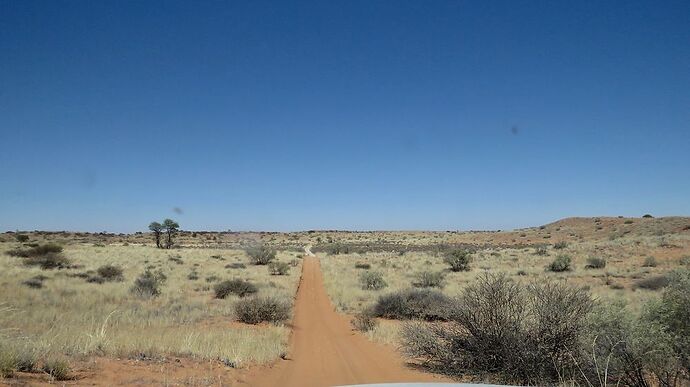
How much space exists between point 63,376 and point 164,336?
479cm

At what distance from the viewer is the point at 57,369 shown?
717 centimetres

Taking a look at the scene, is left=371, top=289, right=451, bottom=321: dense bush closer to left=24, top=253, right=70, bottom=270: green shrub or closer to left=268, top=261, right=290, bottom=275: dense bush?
left=268, top=261, right=290, bottom=275: dense bush

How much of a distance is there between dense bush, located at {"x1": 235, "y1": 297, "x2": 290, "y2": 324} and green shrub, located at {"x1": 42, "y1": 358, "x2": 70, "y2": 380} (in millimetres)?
8487

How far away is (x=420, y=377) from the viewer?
9125mm

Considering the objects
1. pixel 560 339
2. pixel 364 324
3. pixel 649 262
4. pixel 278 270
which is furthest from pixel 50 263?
pixel 649 262

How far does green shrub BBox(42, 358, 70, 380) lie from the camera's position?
7113mm

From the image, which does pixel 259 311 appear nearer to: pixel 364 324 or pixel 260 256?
pixel 364 324

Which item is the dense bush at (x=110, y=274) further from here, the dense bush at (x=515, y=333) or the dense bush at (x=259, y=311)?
the dense bush at (x=515, y=333)

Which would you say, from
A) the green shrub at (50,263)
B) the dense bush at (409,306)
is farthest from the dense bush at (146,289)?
the green shrub at (50,263)

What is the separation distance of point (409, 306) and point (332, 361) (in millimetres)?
7265

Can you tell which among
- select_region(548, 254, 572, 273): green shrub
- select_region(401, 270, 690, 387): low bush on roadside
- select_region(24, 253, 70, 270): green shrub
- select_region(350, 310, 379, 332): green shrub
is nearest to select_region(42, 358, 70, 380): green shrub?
select_region(401, 270, 690, 387): low bush on roadside

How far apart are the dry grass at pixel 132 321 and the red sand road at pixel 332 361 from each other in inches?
24.9

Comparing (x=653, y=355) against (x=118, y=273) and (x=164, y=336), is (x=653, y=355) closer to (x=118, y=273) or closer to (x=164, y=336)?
(x=164, y=336)

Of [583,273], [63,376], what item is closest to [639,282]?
[583,273]
